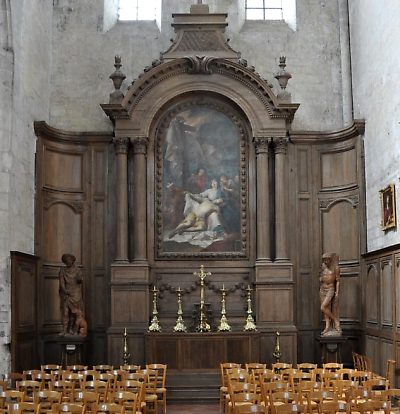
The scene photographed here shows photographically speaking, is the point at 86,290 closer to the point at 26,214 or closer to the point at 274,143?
the point at 26,214

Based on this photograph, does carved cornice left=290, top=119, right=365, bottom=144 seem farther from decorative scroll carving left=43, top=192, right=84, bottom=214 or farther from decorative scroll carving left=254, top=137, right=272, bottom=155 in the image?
decorative scroll carving left=43, top=192, right=84, bottom=214

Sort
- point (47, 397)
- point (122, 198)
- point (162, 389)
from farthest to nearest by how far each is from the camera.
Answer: point (122, 198), point (162, 389), point (47, 397)

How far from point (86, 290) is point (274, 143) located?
5.58m

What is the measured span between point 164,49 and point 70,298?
22.2ft

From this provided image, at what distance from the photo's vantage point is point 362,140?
1844 centimetres

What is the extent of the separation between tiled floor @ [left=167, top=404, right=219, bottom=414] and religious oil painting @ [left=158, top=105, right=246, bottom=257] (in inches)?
150

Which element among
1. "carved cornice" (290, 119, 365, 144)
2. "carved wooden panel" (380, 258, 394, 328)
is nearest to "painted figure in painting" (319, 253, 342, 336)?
"carved wooden panel" (380, 258, 394, 328)

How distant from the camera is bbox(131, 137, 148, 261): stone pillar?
59.7ft

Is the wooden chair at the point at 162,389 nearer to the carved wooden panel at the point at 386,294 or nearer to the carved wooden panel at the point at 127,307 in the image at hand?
the carved wooden panel at the point at 127,307

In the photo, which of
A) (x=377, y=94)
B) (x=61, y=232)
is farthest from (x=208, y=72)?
(x=61, y=232)

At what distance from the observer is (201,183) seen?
1884 centimetres

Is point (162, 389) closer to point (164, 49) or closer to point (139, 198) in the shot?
point (139, 198)

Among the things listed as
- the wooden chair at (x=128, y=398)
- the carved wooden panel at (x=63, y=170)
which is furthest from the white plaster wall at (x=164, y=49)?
the wooden chair at (x=128, y=398)

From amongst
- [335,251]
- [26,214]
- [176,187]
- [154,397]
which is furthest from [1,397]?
[335,251]
